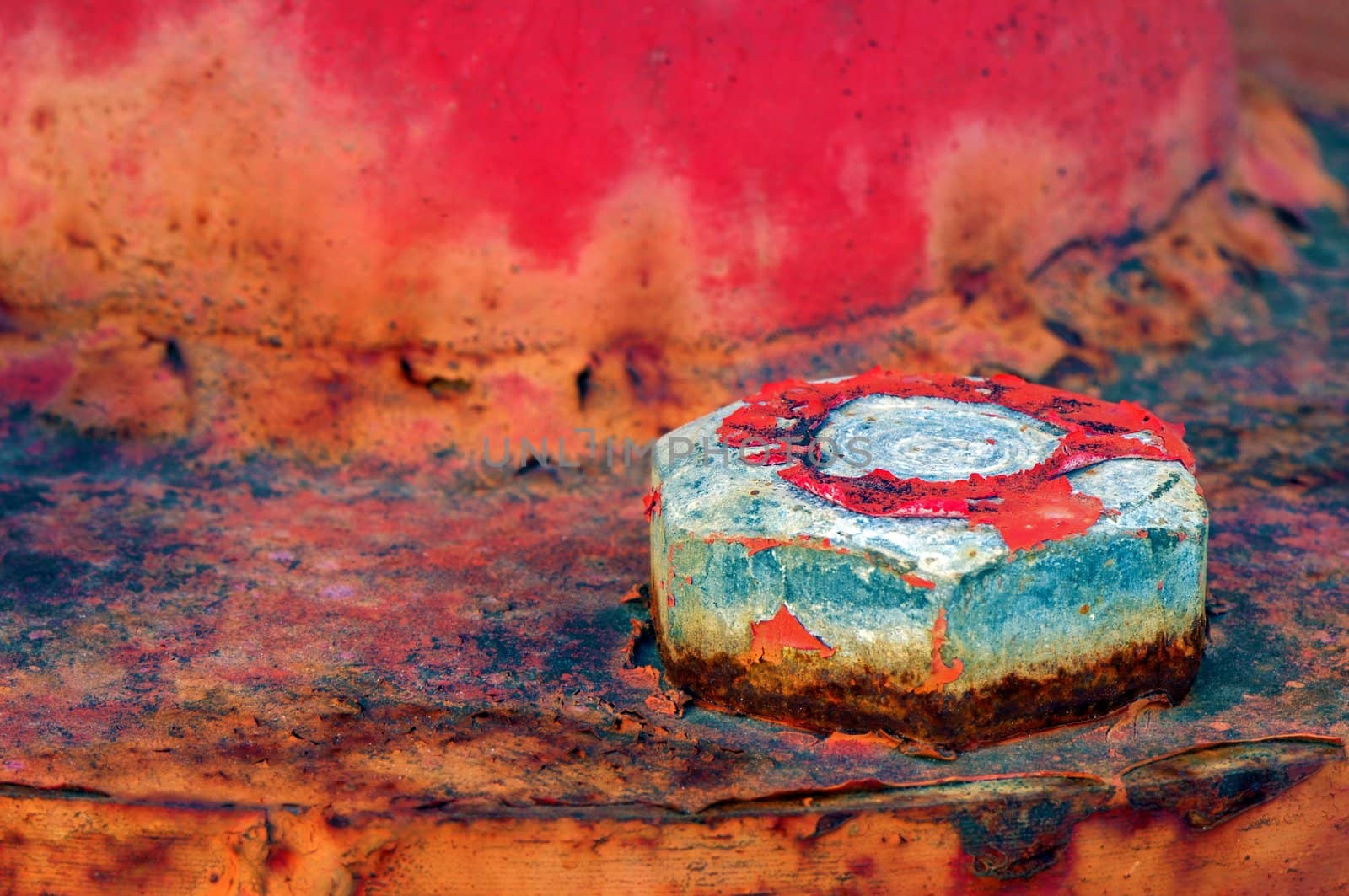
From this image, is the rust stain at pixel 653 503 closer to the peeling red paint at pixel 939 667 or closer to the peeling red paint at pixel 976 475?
the peeling red paint at pixel 976 475

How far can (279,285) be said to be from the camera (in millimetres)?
3449

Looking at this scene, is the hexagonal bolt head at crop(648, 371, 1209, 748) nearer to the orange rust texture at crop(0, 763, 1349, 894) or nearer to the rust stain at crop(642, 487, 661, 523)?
the rust stain at crop(642, 487, 661, 523)

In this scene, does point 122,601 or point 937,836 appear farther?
point 122,601

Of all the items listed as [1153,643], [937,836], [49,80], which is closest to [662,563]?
Result: [937,836]

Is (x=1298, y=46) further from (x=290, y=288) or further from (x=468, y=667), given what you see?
(x=468, y=667)

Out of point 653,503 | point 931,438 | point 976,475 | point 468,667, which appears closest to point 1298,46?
point 931,438

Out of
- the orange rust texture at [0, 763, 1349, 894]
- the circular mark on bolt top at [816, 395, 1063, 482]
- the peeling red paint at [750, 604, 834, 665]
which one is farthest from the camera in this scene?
the circular mark on bolt top at [816, 395, 1063, 482]

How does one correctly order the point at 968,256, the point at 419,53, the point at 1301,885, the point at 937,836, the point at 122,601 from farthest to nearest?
the point at 968,256 → the point at 419,53 → the point at 122,601 → the point at 1301,885 → the point at 937,836

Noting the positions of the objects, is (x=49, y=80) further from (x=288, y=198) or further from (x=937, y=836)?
(x=937, y=836)

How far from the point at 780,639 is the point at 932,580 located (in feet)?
0.90

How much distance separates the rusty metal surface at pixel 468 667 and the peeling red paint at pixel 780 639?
13cm

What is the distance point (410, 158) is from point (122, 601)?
3.57 ft

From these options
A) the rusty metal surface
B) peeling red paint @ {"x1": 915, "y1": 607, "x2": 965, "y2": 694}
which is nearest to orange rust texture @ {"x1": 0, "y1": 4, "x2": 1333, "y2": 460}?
the rusty metal surface

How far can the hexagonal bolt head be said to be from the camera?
2.37 meters
